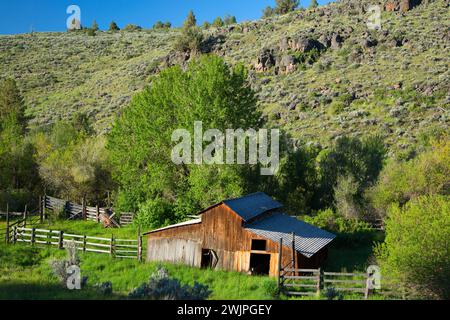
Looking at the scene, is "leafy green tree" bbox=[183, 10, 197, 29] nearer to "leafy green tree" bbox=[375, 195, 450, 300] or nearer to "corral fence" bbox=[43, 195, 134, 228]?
"corral fence" bbox=[43, 195, 134, 228]

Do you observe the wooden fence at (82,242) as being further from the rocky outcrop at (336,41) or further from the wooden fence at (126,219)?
the rocky outcrop at (336,41)

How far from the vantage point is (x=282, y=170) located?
38.4m

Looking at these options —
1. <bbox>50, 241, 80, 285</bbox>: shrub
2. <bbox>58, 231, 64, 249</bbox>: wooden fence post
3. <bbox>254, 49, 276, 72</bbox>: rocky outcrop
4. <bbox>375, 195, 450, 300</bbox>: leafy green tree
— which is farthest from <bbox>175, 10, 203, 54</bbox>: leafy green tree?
<bbox>375, 195, 450, 300</bbox>: leafy green tree

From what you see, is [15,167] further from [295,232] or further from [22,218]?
[295,232]

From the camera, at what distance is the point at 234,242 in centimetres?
Result: 2531

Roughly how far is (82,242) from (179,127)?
37.4ft

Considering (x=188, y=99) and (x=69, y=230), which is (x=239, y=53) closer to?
(x=188, y=99)

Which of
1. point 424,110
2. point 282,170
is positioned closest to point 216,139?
point 282,170

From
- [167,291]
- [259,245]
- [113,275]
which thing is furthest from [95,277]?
[259,245]

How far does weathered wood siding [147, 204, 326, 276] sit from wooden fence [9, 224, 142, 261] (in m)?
1.59

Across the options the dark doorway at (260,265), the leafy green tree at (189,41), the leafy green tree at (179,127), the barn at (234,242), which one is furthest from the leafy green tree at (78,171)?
the leafy green tree at (189,41)

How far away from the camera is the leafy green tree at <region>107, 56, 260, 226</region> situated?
3362 centimetres

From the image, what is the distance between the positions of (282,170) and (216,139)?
7332 millimetres
